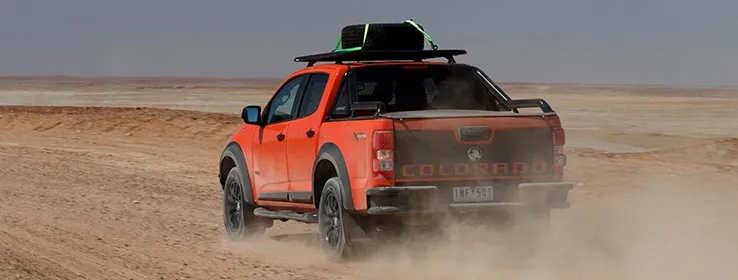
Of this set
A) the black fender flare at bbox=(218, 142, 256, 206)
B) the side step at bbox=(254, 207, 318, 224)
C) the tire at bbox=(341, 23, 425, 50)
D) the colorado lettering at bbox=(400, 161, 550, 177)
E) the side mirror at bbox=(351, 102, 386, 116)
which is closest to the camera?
the colorado lettering at bbox=(400, 161, 550, 177)

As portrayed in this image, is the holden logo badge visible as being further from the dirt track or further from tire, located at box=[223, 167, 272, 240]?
tire, located at box=[223, 167, 272, 240]

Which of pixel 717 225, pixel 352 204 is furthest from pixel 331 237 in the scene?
pixel 717 225

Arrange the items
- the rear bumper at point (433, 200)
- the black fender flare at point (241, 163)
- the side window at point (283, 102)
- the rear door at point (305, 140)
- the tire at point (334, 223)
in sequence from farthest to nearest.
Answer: the black fender flare at point (241, 163) → the side window at point (283, 102) → the rear door at point (305, 140) → the tire at point (334, 223) → the rear bumper at point (433, 200)

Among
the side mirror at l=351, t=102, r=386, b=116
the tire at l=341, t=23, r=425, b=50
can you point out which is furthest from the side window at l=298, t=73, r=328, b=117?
the side mirror at l=351, t=102, r=386, b=116

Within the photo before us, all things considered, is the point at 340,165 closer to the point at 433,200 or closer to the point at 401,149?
the point at 401,149

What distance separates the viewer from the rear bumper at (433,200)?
9.75 m

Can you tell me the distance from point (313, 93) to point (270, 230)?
2.44 meters

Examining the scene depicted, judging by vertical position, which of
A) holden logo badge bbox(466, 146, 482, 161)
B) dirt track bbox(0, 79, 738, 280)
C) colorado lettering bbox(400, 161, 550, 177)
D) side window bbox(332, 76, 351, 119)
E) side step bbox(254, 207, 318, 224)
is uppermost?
side window bbox(332, 76, 351, 119)

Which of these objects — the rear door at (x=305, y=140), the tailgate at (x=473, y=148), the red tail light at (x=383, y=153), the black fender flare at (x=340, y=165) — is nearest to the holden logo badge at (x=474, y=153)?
the tailgate at (x=473, y=148)

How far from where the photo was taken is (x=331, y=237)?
10633 millimetres

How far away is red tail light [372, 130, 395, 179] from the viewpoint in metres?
9.76

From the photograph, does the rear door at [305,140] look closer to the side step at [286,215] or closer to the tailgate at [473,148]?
the side step at [286,215]

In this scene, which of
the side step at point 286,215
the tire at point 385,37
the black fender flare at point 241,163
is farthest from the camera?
the black fender flare at point 241,163

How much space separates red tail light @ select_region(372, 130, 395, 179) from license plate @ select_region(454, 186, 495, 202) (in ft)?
1.65
